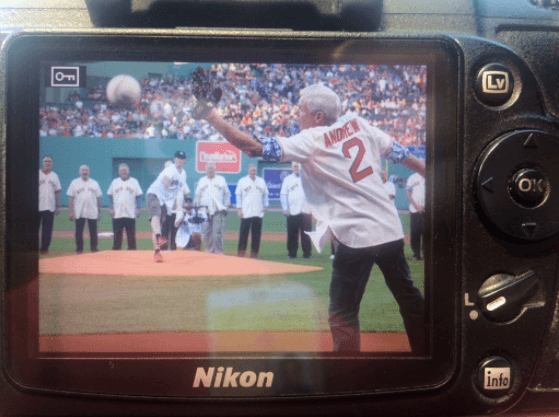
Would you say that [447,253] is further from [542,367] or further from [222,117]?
[222,117]

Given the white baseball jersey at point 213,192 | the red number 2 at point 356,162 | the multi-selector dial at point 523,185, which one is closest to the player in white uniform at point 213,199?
the white baseball jersey at point 213,192

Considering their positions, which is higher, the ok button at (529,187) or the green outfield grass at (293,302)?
the ok button at (529,187)

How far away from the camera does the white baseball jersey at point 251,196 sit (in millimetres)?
778

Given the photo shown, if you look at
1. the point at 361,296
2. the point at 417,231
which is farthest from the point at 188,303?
the point at 417,231

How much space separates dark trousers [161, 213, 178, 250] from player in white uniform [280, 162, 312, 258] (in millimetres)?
183

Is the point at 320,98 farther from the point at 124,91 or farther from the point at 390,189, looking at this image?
the point at 124,91

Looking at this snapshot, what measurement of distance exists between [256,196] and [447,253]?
32 cm

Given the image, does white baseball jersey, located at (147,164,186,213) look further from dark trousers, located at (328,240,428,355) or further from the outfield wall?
dark trousers, located at (328,240,428,355)

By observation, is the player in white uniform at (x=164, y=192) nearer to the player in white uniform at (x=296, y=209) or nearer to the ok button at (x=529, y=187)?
the player in white uniform at (x=296, y=209)

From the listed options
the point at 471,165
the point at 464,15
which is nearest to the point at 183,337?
the point at 471,165

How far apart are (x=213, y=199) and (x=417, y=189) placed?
333 mm

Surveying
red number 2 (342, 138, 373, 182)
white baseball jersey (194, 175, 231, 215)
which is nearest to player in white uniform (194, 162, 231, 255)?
white baseball jersey (194, 175, 231, 215)

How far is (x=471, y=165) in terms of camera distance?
2.61 ft

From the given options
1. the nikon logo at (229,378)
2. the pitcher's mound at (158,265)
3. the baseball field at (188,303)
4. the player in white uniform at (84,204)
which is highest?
the player in white uniform at (84,204)
